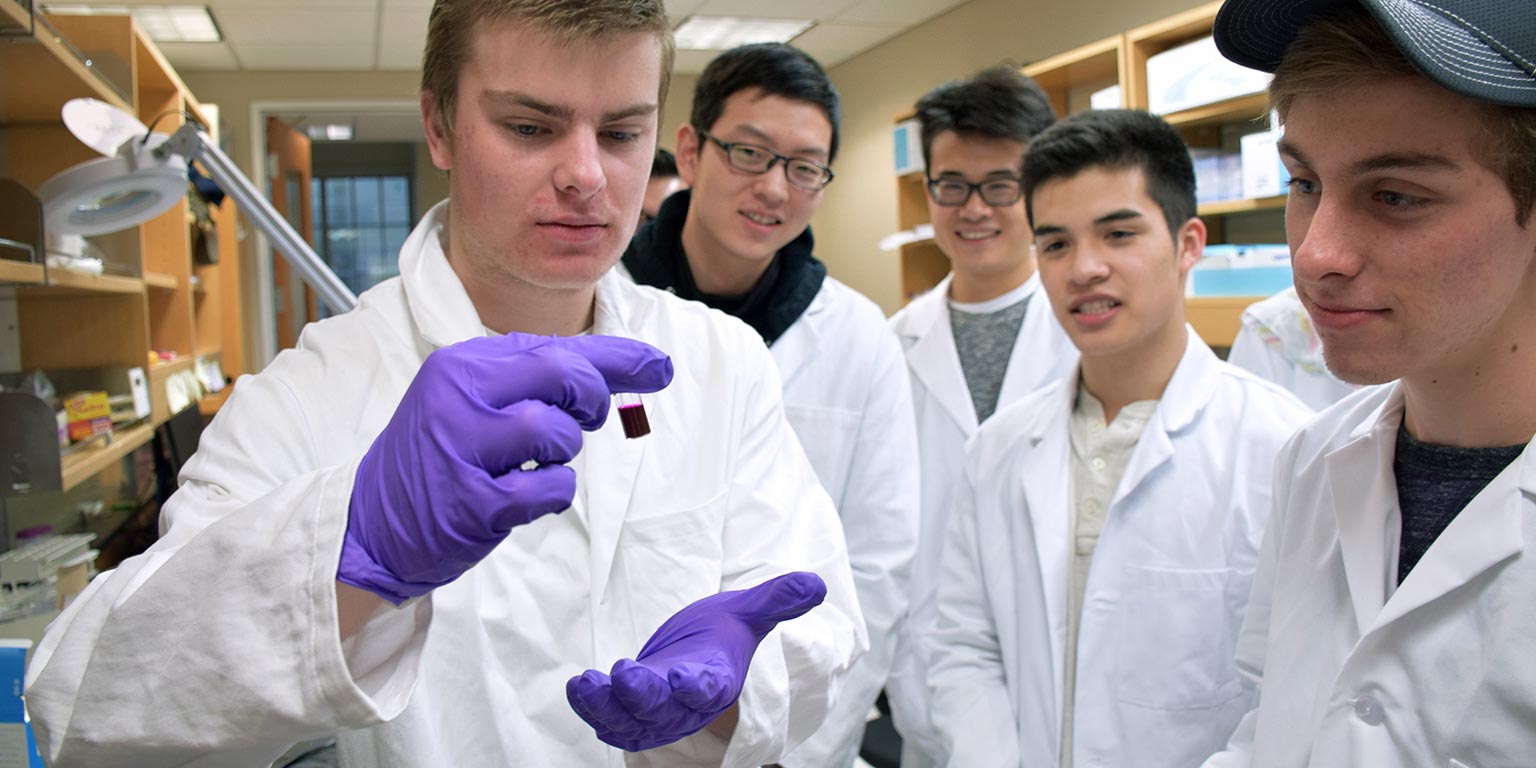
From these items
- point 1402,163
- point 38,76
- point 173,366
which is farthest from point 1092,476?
point 173,366

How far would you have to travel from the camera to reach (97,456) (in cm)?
197

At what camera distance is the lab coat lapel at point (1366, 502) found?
0.92 metres

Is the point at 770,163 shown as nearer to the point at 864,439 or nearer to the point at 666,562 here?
the point at 864,439

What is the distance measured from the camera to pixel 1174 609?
134 cm

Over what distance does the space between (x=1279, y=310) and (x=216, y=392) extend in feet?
13.5

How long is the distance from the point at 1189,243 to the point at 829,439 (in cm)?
73

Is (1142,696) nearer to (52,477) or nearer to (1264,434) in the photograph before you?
(1264,434)

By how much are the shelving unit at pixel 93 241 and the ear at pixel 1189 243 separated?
1.68 m

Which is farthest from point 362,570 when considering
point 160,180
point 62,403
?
point 62,403

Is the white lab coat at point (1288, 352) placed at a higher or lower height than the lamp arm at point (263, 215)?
lower

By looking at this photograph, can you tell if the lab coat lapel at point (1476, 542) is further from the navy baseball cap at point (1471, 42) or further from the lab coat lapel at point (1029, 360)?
the lab coat lapel at point (1029, 360)

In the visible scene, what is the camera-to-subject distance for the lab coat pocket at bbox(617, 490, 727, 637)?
102 cm

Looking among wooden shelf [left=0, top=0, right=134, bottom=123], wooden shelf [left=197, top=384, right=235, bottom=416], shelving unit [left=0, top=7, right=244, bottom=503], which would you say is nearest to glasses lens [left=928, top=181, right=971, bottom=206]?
shelving unit [left=0, top=7, right=244, bottom=503]

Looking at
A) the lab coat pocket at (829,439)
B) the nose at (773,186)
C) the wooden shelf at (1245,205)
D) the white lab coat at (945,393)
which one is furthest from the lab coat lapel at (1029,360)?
the wooden shelf at (1245,205)
